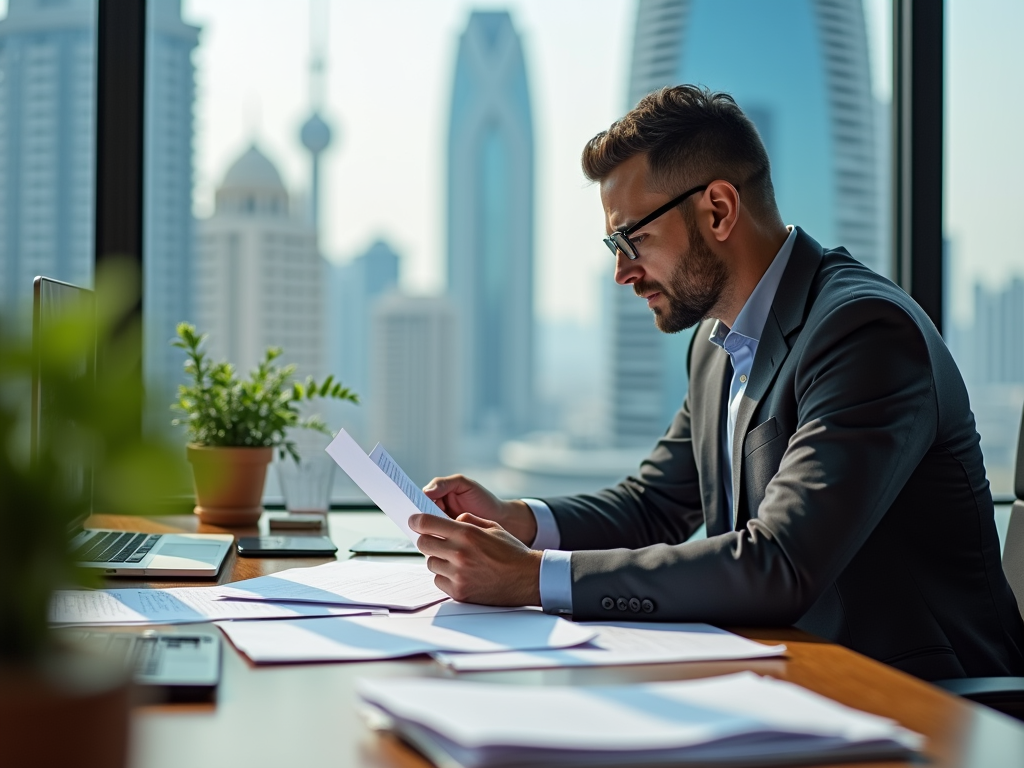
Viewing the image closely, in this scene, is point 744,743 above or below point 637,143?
below

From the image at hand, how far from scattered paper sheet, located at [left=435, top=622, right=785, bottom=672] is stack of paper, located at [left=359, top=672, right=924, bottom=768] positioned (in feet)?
0.54

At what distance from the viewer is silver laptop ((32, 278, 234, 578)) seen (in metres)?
1.47

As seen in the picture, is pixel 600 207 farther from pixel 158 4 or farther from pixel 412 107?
pixel 158 4

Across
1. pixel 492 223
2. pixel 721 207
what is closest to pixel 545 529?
pixel 721 207

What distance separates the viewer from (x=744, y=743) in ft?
2.34

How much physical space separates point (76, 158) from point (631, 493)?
59.3 inches

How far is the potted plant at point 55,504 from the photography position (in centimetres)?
54

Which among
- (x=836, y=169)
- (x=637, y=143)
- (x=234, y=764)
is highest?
(x=836, y=169)

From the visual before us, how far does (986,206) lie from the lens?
8.74ft

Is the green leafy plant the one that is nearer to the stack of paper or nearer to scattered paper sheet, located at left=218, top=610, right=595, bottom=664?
scattered paper sheet, located at left=218, top=610, right=595, bottom=664

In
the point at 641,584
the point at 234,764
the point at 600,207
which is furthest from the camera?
the point at 600,207

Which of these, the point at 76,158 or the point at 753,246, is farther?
the point at 76,158

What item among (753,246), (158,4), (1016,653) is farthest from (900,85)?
(158,4)

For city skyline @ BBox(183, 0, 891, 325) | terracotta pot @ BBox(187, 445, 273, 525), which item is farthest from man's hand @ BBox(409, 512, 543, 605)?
city skyline @ BBox(183, 0, 891, 325)
